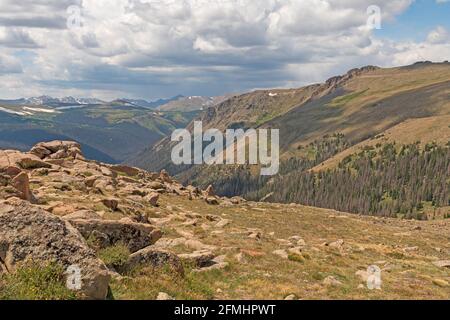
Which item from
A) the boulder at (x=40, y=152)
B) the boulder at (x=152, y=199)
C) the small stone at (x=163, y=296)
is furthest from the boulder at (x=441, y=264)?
the boulder at (x=40, y=152)

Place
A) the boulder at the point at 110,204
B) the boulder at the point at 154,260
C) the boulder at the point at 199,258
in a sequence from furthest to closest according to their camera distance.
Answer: the boulder at the point at 110,204
the boulder at the point at 199,258
the boulder at the point at 154,260

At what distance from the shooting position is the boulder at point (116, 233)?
25500 millimetres

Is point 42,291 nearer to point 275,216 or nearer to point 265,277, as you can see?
point 265,277

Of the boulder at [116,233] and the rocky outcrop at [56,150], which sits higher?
the rocky outcrop at [56,150]

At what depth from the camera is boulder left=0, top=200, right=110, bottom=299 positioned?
59.8 ft

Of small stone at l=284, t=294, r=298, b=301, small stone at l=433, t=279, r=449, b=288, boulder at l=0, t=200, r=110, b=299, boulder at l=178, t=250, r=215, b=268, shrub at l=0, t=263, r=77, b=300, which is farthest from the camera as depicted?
small stone at l=433, t=279, r=449, b=288

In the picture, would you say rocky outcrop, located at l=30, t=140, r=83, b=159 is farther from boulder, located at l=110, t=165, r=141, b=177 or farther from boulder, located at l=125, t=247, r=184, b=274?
boulder, located at l=125, t=247, r=184, b=274

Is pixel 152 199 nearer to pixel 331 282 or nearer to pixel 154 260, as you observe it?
pixel 154 260

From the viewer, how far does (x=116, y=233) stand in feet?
88.3

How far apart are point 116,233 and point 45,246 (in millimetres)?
8017

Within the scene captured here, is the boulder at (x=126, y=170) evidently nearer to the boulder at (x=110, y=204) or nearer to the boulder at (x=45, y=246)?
the boulder at (x=110, y=204)

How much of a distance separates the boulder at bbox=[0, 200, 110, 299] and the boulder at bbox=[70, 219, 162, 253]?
16.5ft

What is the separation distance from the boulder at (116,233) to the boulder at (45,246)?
198 inches

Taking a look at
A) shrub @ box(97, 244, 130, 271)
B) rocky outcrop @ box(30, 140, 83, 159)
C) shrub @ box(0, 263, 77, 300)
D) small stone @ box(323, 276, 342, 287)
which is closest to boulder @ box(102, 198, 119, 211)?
shrub @ box(97, 244, 130, 271)
